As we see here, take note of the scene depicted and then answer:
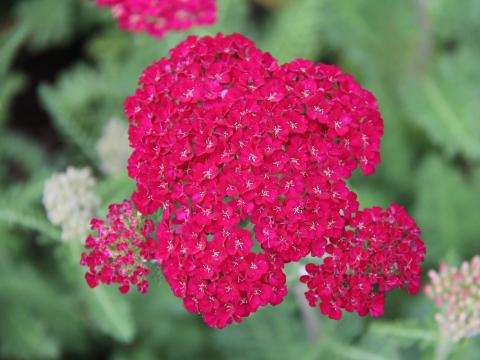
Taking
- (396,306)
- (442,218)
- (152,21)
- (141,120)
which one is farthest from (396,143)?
(141,120)

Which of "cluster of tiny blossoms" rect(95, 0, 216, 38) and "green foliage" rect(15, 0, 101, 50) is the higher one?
"green foliage" rect(15, 0, 101, 50)

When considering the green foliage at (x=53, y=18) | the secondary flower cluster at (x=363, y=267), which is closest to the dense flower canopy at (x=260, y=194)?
the secondary flower cluster at (x=363, y=267)

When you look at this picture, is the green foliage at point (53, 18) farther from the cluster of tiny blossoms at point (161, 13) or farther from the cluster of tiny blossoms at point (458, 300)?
the cluster of tiny blossoms at point (458, 300)

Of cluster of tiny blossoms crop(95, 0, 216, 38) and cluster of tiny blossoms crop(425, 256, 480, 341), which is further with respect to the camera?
cluster of tiny blossoms crop(95, 0, 216, 38)

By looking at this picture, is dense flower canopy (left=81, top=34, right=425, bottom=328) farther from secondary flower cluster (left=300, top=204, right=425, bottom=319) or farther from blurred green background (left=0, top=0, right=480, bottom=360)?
blurred green background (left=0, top=0, right=480, bottom=360)

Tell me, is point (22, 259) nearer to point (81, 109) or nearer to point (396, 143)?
Result: point (81, 109)

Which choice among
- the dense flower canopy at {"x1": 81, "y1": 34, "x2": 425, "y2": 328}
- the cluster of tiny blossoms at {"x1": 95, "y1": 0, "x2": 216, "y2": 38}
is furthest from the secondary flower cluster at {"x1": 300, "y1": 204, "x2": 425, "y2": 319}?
the cluster of tiny blossoms at {"x1": 95, "y1": 0, "x2": 216, "y2": 38}

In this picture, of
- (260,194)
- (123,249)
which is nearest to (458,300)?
(260,194)

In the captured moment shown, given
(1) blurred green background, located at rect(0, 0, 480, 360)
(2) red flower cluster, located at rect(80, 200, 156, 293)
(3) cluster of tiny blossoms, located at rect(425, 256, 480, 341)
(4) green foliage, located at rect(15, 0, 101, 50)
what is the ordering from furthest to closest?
(4) green foliage, located at rect(15, 0, 101, 50), (1) blurred green background, located at rect(0, 0, 480, 360), (3) cluster of tiny blossoms, located at rect(425, 256, 480, 341), (2) red flower cluster, located at rect(80, 200, 156, 293)

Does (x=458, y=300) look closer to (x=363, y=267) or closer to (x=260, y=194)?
(x=363, y=267)
